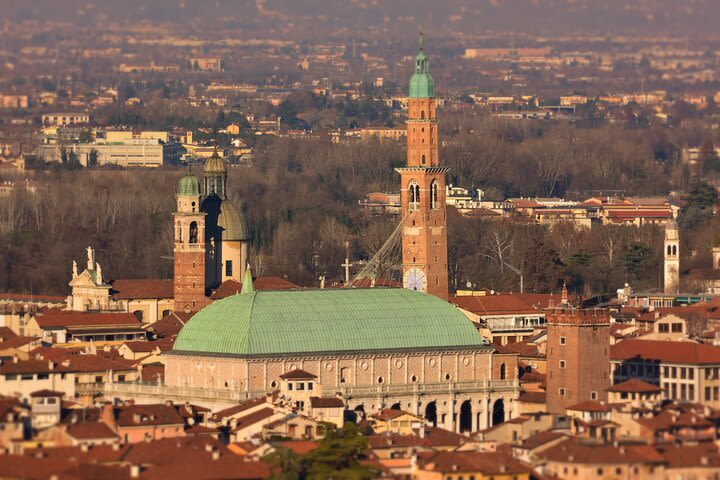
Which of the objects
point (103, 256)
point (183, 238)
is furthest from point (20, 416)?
point (103, 256)

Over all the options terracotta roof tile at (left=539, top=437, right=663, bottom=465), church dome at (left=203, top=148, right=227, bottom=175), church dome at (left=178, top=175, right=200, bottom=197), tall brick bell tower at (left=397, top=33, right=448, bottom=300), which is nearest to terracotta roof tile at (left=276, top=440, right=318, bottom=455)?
terracotta roof tile at (left=539, top=437, right=663, bottom=465)

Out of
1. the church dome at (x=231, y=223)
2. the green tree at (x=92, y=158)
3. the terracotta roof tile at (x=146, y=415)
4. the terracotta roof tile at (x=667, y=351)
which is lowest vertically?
the terracotta roof tile at (x=146, y=415)

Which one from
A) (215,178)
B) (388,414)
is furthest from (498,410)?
(215,178)

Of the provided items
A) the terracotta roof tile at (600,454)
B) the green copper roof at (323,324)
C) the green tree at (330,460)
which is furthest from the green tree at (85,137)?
the terracotta roof tile at (600,454)

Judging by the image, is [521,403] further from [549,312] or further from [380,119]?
[380,119]

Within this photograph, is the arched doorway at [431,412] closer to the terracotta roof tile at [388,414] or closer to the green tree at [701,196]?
the terracotta roof tile at [388,414]

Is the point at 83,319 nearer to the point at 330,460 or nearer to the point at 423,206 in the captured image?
the point at 423,206
